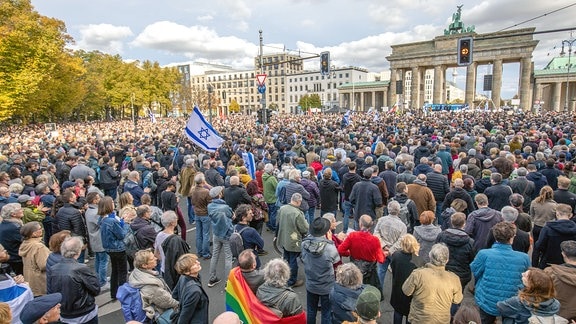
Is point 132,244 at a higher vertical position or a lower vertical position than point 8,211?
lower

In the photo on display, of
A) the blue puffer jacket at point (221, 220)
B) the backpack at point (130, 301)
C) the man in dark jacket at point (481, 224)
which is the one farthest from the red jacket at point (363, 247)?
the backpack at point (130, 301)

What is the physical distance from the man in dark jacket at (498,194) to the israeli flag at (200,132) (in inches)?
319

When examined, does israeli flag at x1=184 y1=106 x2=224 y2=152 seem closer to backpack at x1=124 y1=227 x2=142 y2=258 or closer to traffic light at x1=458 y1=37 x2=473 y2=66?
backpack at x1=124 y1=227 x2=142 y2=258

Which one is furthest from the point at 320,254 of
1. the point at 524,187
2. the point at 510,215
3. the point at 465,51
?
the point at 465,51

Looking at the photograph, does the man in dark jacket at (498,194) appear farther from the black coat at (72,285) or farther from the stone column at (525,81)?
the stone column at (525,81)

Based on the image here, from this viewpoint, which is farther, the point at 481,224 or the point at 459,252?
the point at 481,224

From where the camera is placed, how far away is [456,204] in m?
5.79

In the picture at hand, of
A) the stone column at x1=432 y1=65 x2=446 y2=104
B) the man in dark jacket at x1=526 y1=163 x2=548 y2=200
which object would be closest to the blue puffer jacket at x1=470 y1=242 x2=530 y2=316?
the man in dark jacket at x1=526 y1=163 x2=548 y2=200

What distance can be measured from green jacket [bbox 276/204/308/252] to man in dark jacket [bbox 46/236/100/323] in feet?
9.12

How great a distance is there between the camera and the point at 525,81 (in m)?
59.4

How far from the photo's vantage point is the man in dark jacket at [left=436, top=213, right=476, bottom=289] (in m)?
4.67

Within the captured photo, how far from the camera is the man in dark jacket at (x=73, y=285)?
13.1ft

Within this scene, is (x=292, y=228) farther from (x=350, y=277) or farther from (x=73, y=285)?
(x=73, y=285)

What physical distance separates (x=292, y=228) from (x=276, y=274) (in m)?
2.21
